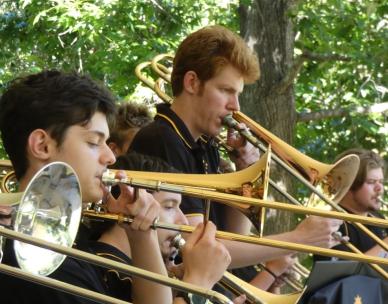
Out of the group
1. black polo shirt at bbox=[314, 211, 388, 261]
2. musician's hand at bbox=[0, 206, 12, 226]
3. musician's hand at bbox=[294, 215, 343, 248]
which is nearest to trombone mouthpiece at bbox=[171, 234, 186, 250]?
musician's hand at bbox=[0, 206, 12, 226]

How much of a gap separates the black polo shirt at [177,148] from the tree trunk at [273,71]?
386 cm

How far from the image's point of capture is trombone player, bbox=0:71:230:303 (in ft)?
10.7

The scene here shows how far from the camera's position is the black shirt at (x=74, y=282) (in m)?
3.05

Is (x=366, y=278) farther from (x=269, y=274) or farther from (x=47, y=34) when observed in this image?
(x=47, y=34)

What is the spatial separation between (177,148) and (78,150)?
3.65 feet

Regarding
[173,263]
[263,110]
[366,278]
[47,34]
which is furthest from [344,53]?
[173,263]

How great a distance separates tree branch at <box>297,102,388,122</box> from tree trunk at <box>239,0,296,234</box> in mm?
457

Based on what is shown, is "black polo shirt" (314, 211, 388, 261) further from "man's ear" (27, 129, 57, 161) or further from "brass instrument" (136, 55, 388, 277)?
"man's ear" (27, 129, 57, 161)

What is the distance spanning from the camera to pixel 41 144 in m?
3.28

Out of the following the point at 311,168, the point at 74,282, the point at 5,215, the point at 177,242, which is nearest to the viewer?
the point at 5,215

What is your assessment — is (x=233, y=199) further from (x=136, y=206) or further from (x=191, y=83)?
(x=191, y=83)

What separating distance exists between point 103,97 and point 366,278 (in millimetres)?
1645

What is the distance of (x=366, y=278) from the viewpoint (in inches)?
178

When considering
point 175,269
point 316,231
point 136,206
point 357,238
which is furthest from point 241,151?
point 136,206
